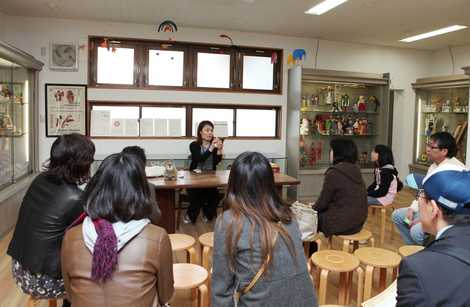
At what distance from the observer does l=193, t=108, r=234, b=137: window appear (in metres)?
5.85

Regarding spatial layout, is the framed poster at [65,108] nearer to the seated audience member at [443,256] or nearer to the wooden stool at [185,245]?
the wooden stool at [185,245]

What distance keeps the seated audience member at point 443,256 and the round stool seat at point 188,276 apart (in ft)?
4.27

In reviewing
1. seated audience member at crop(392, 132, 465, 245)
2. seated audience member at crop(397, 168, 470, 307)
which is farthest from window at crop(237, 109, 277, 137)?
seated audience member at crop(397, 168, 470, 307)

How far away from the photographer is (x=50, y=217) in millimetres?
1864

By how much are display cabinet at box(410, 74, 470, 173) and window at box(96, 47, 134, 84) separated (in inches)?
187

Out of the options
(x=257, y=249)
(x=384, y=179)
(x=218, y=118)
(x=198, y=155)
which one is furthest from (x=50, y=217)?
(x=218, y=118)

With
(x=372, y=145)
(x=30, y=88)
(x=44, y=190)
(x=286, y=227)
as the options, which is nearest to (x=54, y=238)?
(x=44, y=190)

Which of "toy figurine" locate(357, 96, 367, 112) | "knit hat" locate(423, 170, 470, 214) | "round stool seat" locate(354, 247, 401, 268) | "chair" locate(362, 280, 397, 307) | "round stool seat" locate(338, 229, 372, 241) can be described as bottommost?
"round stool seat" locate(338, 229, 372, 241)

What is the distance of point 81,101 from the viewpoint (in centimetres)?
537

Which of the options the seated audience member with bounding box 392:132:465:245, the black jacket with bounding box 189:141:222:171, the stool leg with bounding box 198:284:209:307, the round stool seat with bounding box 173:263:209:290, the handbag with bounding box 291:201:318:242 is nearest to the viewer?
the round stool seat with bounding box 173:263:209:290

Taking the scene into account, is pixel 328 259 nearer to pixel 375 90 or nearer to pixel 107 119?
pixel 107 119

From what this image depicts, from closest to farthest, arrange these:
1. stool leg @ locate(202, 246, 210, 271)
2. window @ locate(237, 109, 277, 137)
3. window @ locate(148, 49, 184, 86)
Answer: stool leg @ locate(202, 246, 210, 271) → window @ locate(148, 49, 184, 86) → window @ locate(237, 109, 277, 137)

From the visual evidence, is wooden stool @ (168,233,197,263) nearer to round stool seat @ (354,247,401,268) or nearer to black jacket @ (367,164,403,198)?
round stool seat @ (354,247,401,268)

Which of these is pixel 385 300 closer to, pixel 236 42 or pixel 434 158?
pixel 434 158
